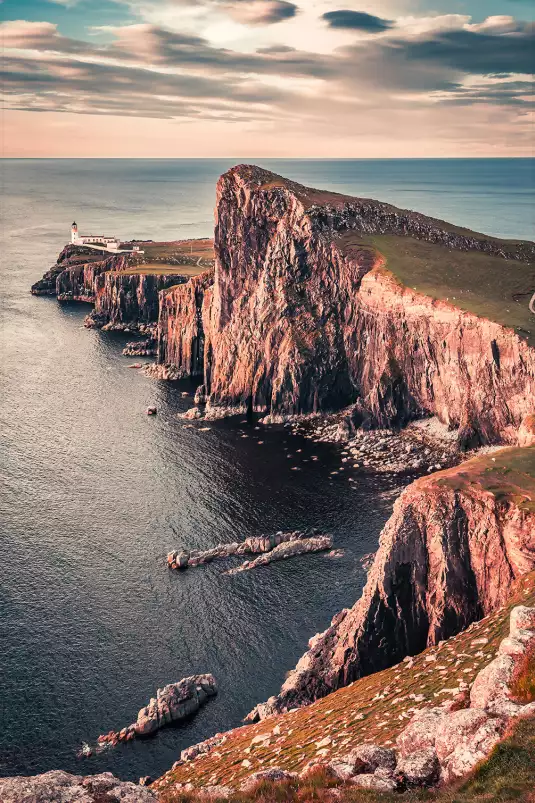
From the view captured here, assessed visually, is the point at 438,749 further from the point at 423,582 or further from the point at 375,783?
the point at 423,582

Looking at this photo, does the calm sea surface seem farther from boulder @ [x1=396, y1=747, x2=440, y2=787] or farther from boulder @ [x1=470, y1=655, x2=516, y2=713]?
boulder @ [x1=396, y1=747, x2=440, y2=787]

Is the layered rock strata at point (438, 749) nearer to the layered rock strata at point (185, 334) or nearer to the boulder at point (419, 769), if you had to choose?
the boulder at point (419, 769)

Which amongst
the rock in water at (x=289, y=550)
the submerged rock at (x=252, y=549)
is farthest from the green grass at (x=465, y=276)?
the submerged rock at (x=252, y=549)

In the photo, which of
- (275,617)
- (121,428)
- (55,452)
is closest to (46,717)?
(275,617)

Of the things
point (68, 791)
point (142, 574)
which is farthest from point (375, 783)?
point (142, 574)

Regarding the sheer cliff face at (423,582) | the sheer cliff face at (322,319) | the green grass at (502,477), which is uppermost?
the sheer cliff face at (322,319)

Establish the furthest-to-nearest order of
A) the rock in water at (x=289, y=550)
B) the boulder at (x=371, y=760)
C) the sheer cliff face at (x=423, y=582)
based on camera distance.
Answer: the rock in water at (x=289, y=550) → the sheer cliff face at (x=423, y=582) → the boulder at (x=371, y=760)

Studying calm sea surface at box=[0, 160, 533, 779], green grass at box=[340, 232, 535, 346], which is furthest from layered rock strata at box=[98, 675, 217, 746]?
green grass at box=[340, 232, 535, 346]
